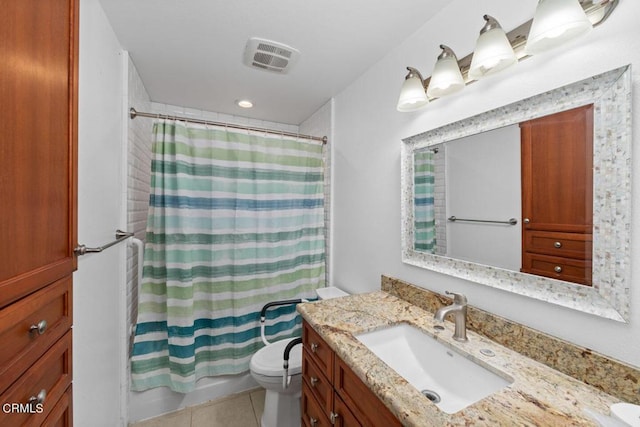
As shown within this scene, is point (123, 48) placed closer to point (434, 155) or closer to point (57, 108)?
point (57, 108)

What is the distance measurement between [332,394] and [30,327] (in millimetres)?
944

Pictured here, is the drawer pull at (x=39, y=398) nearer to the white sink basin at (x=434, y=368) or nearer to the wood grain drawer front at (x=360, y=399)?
the wood grain drawer front at (x=360, y=399)

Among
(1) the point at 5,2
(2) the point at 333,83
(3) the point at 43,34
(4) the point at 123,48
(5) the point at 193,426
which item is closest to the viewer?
(1) the point at 5,2

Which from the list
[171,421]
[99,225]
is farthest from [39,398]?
[171,421]

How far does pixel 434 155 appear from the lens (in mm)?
1270

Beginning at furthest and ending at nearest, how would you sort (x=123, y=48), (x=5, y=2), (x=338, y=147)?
(x=338, y=147), (x=123, y=48), (x=5, y=2)

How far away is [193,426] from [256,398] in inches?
16.9

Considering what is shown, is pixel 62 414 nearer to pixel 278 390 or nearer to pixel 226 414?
pixel 278 390

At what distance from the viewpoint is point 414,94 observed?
122 centimetres

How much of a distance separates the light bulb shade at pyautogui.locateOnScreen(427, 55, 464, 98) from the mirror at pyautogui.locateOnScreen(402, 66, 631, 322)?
15 centimetres

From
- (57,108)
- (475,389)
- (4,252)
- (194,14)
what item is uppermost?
(194,14)

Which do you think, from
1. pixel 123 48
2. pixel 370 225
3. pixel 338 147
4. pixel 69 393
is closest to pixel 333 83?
pixel 338 147

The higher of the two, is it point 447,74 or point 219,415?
point 447,74

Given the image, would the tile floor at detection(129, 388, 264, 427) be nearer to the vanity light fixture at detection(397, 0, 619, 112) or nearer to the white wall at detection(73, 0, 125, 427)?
the white wall at detection(73, 0, 125, 427)
